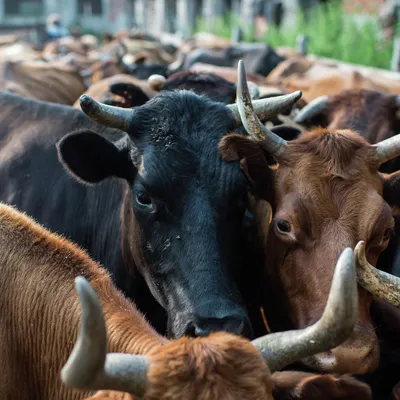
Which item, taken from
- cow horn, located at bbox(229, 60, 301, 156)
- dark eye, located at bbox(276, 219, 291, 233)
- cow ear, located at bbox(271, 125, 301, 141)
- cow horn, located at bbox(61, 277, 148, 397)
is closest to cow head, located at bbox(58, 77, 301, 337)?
cow horn, located at bbox(229, 60, 301, 156)

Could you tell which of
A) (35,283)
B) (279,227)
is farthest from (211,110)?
(35,283)

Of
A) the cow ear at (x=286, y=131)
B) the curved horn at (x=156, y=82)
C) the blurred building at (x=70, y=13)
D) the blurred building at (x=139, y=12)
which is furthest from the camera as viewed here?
the blurred building at (x=70, y=13)

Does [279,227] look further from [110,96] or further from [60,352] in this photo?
[110,96]

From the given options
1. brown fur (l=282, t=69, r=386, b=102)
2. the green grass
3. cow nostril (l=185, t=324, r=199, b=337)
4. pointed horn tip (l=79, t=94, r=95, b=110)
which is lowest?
the green grass

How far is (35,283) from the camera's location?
342 cm

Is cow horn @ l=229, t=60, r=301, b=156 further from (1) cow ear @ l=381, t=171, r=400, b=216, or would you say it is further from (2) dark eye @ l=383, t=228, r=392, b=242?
(2) dark eye @ l=383, t=228, r=392, b=242

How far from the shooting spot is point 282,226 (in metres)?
4.05

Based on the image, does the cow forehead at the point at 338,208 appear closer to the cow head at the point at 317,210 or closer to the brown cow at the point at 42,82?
the cow head at the point at 317,210

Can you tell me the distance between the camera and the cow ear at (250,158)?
164 inches

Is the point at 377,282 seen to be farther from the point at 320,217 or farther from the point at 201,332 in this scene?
the point at 201,332

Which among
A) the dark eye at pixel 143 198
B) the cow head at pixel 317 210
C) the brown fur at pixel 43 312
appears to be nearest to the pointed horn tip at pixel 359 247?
the cow head at pixel 317 210

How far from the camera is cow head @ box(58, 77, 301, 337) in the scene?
382 cm

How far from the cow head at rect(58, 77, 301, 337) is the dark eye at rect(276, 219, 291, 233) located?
32 centimetres

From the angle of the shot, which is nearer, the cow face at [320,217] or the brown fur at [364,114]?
the cow face at [320,217]
